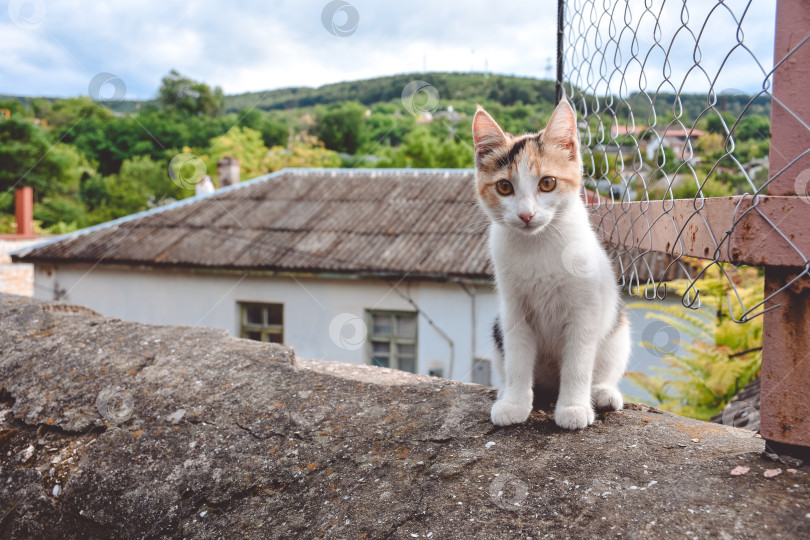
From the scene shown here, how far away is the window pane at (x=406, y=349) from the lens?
11195mm

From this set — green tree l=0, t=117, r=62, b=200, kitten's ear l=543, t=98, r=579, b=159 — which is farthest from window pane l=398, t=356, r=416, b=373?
green tree l=0, t=117, r=62, b=200

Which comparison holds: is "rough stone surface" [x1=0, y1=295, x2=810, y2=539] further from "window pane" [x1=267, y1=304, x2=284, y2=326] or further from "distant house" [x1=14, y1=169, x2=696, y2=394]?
"window pane" [x1=267, y1=304, x2=284, y2=326]

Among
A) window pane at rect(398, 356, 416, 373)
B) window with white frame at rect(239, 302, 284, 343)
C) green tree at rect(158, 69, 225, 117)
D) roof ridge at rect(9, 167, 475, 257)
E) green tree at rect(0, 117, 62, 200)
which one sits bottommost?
window pane at rect(398, 356, 416, 373)

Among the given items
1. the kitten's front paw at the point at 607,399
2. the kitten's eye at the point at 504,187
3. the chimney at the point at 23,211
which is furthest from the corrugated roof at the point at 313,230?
the chimney at the point at 23,211

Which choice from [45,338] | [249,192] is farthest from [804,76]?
[249,192]

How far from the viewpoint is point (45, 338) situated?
231cm

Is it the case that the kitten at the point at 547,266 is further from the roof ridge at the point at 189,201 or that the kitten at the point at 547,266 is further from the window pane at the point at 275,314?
the roof ridge at the point at 189,201

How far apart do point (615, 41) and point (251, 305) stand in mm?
10986

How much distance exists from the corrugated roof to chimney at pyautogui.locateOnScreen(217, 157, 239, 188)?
3.15 meters

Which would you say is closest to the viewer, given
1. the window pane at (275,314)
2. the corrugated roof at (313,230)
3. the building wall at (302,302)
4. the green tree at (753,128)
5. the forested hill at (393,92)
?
the green tree at (753,128)

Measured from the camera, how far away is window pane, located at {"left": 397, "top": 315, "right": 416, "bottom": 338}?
36.5ft

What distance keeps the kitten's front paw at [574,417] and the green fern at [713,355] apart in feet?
9.17

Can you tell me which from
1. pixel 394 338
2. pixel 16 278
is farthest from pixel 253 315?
pixel 16 278

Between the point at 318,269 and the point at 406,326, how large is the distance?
2.07 m
